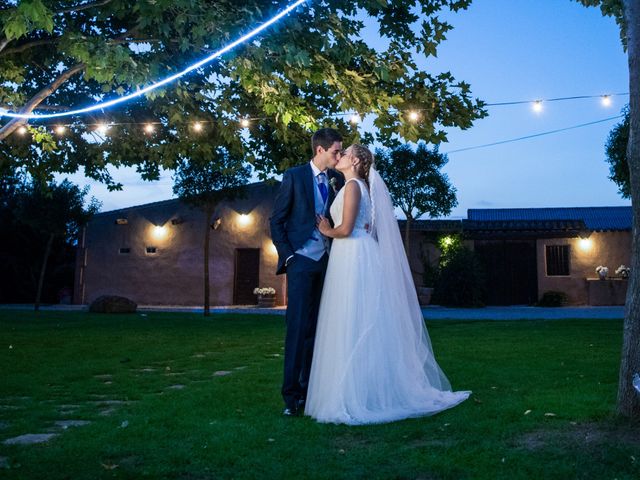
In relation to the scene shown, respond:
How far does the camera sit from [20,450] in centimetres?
299

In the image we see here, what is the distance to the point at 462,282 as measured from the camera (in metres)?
20.1

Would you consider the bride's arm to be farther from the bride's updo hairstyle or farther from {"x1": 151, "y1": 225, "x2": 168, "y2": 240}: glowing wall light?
{"x1": 151, "y1": 225, "x2": 168, "y2": 240}: glowing wall light

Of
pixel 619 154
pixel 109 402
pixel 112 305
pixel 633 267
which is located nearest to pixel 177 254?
pixel 112 305

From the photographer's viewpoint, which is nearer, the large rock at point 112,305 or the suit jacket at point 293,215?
the suit jacket at point 293,215

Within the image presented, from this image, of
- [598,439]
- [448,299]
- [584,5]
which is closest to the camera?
→ [598,439]

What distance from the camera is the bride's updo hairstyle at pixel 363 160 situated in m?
4.17

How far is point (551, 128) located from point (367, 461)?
1873cm

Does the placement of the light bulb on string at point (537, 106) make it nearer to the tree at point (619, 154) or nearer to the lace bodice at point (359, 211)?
the tree at point (619, 154)

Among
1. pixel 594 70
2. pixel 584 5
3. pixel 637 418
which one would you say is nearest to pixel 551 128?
pixel 594 70

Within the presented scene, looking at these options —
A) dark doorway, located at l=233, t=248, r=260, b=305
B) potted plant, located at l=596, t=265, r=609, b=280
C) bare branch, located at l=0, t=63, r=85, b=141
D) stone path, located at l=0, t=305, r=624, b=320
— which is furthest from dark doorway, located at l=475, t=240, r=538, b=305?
bare branch, located at l=0, t=63, r=85, b=141

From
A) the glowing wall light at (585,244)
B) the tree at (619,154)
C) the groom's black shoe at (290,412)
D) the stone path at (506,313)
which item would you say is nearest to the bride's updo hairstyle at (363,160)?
the groom's black shoe at (290,412)

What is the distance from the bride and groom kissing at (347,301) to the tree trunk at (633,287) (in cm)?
107

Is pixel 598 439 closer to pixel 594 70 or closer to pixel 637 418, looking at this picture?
pixel 637 418

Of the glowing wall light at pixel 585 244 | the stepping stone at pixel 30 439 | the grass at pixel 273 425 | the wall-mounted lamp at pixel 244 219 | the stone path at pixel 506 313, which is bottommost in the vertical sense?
the stepping stone at pixel 30 439
